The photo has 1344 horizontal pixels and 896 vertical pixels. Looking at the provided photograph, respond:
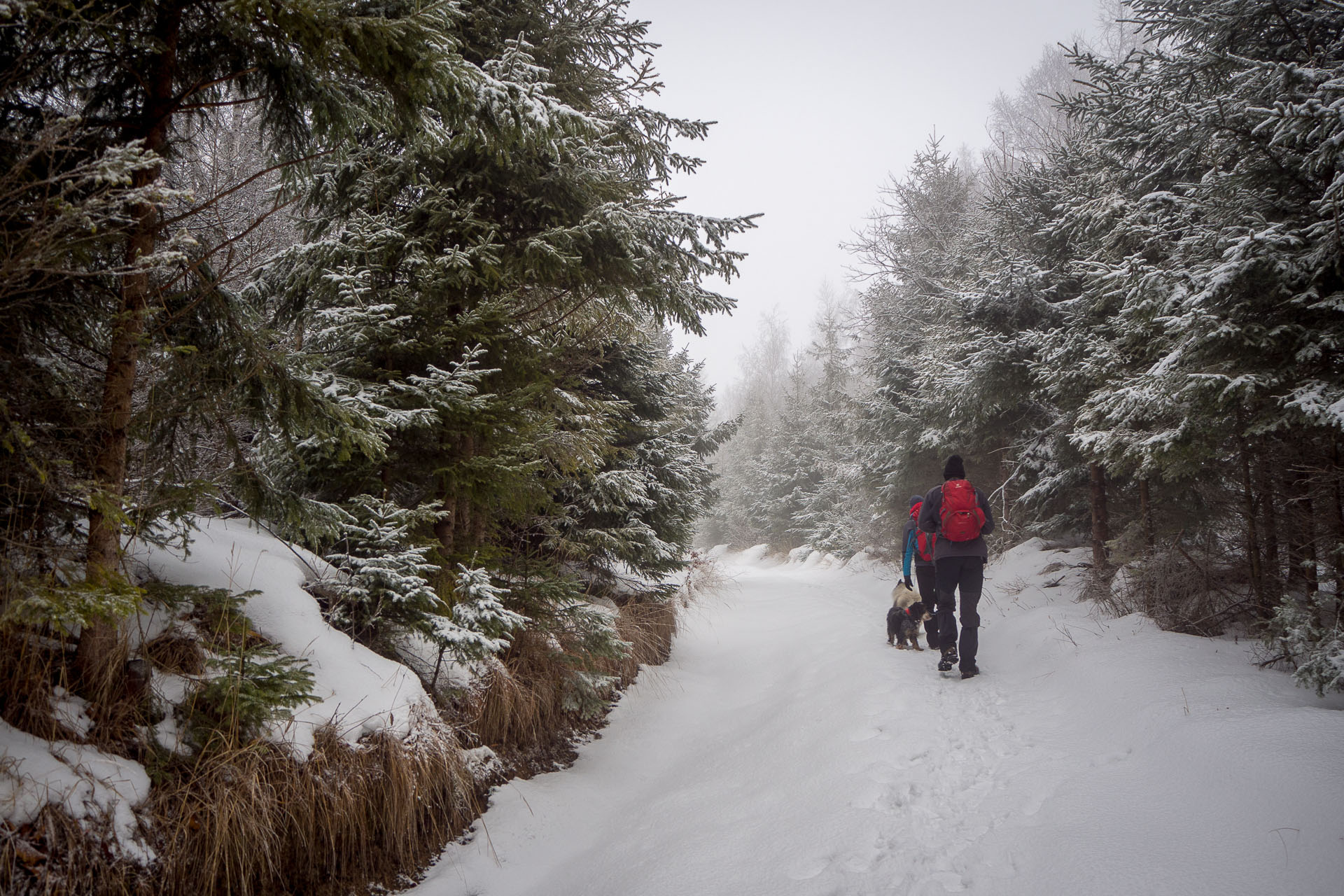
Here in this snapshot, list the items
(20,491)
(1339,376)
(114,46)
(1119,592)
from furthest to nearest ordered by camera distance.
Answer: (1119,592)
(1339,376)
(114,46)
(20,491)

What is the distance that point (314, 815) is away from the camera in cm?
314

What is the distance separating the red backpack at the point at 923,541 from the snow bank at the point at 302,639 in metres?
5.78

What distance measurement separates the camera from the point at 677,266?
17.9 feet

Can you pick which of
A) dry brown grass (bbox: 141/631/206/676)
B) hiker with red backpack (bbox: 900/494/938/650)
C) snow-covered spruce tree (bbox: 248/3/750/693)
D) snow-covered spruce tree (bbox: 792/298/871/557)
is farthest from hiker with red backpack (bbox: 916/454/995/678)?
snow-covered spruce tree (bbox: 792/298/871/557)

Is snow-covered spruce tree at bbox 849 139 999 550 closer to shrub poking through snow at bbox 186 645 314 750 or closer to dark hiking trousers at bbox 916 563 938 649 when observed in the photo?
dark hiking trousers at bbox 916 563 938 649

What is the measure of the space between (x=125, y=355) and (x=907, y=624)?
7.44 meters

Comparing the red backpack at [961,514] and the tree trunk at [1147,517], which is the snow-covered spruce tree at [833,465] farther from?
the red backpack at [961,514]

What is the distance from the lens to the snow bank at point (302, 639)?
348 centimetres

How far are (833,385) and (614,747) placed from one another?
21.4 metres

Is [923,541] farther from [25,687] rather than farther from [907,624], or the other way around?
Result: [25,687]

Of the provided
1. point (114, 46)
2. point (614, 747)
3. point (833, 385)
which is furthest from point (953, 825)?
point (833, 385)

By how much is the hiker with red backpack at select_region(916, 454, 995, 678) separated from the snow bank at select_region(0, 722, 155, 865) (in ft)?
20.2

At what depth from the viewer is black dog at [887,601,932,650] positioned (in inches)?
282

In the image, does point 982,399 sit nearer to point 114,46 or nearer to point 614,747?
point 614,747
